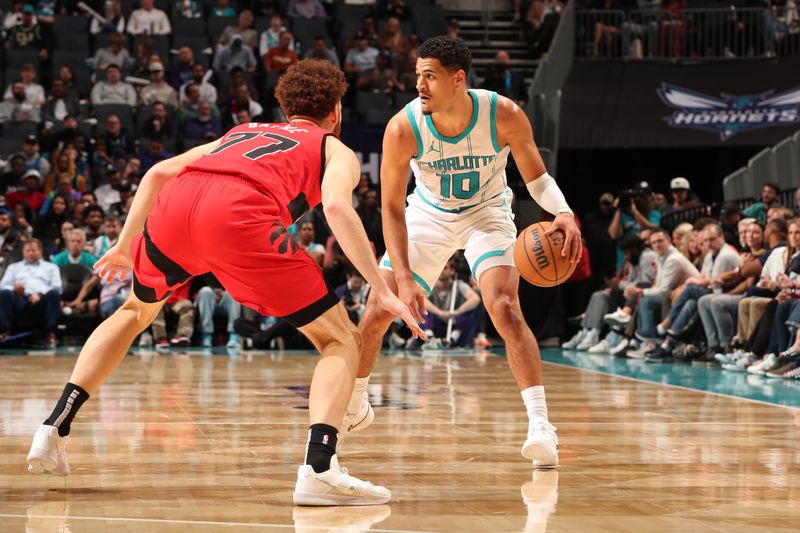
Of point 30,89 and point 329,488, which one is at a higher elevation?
point 30,89

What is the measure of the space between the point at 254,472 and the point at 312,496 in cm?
81

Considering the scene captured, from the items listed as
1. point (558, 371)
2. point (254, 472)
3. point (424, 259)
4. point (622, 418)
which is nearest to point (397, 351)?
point (558, 371)

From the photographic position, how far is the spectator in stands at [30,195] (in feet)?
47.7

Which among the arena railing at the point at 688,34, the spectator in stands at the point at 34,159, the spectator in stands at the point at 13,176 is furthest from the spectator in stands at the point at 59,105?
the arena railing at the point at 688,34

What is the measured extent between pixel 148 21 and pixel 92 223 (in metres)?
4.59

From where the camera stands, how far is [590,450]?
5.34 m

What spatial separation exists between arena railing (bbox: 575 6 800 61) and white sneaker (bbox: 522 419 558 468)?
12.2 meters

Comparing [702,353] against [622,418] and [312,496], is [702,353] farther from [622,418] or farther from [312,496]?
[312,496]

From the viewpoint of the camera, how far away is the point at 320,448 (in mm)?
3838

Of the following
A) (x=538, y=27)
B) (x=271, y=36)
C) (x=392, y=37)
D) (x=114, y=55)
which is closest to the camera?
(x=114, y=55)

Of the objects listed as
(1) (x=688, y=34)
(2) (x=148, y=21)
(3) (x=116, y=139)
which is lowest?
(3) (x=116, y=139)

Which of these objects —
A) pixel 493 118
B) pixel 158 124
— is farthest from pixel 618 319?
pixel 493 118

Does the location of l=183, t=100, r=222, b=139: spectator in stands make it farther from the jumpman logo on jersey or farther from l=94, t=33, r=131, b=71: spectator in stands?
the jumpman logo on jersey

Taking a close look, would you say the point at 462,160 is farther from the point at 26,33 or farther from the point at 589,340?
the point at 26,33
